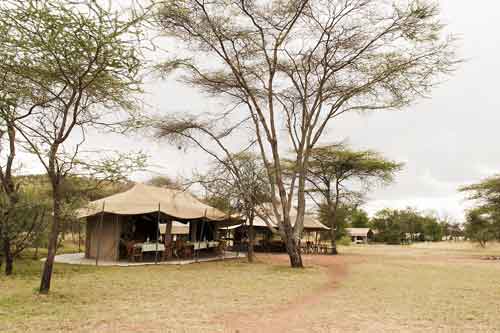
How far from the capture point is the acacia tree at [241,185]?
51.5ft

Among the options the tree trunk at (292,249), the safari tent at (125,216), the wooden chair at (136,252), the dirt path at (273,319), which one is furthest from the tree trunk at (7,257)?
the tree trunk at (292,249)

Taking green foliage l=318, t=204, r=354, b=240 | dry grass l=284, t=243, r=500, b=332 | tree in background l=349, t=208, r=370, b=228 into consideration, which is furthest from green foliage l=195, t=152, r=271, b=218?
tree in background l=349, t=208, r=370, b=228

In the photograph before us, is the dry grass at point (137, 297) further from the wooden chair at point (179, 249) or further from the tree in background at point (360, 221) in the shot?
the tree in background at point (360, 221)

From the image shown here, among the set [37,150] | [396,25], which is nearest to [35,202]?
[37,150]

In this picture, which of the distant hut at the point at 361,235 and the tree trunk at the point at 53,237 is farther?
the distant hut at the point at 361,235

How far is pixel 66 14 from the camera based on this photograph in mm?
5918

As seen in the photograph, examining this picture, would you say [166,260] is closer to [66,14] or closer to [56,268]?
[56,268]

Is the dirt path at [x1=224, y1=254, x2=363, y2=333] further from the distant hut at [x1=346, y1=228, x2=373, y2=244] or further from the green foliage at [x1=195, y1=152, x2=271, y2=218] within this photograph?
the distant hut at [x1=346, y1=228, x2=373, y2=244]

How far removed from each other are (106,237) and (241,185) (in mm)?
5503

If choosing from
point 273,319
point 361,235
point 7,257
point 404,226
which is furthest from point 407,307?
point 361,235

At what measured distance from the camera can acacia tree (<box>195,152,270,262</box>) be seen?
15.7m

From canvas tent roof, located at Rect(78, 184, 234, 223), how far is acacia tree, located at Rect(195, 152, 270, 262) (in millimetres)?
1422

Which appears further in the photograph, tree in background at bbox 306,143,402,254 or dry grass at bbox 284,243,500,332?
tree in background at bbox 306,143,402,254

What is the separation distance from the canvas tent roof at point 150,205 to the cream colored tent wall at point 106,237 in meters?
0.66
